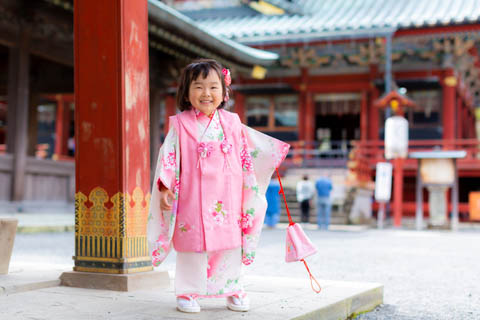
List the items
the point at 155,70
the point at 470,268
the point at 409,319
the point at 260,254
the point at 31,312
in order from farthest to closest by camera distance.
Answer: the point at 155,70
the point at 260,254
the point at 470,268
the point at 409,319
the point at 31,312

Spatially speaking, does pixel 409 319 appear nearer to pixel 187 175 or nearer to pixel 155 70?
pixel 187 175

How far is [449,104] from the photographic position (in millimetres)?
18953

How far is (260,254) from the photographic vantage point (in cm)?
809

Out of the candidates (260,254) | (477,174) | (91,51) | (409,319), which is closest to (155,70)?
(260,254)

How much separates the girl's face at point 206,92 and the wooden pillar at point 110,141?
79 centimetres

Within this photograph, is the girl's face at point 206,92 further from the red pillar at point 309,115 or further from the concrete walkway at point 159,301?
the red pillar at point 309,115

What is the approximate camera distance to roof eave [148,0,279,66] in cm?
981

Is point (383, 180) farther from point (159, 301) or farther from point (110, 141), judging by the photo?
point (159, 301)

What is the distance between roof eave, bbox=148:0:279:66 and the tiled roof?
3461 mm

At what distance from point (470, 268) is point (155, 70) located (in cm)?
781

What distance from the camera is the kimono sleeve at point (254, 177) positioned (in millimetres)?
3453

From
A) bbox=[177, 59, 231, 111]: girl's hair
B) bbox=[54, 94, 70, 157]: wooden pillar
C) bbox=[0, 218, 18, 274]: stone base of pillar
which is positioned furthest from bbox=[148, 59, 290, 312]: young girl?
bbox=[54, 94, 70, 157]: wooden pillar

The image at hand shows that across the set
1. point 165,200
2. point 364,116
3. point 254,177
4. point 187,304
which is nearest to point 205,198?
point 165,200

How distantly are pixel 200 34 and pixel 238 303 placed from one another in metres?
8.56
